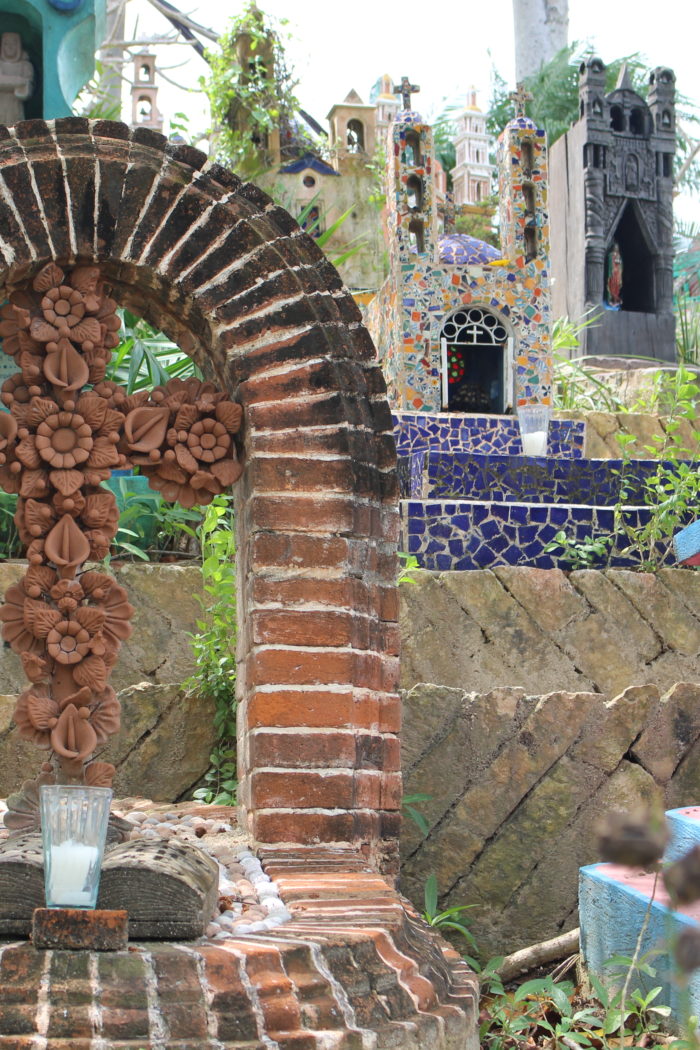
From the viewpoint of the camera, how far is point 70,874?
2.92m

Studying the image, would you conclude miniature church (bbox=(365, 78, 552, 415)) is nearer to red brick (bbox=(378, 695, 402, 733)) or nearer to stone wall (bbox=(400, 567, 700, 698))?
stone wall (bbox=(400, 567, 700, 698))

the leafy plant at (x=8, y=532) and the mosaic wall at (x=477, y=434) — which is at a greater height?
the mosaic wall at (x=477, y=434)

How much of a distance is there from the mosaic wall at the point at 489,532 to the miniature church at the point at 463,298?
2.48 metres

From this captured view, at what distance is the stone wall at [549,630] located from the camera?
6.04 meters

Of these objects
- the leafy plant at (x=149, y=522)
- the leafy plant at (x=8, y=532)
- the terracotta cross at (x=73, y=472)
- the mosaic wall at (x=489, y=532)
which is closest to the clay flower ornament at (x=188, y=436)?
the terracotta cross at (x=73, y=472)

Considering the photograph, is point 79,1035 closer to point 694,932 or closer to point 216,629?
point 694,932

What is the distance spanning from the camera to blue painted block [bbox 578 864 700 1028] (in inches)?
148

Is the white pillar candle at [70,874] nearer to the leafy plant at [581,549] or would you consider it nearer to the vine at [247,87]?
the leafy plant at [581,549]

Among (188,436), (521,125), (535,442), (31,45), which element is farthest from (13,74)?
(521,125)

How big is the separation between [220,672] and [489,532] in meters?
2.42

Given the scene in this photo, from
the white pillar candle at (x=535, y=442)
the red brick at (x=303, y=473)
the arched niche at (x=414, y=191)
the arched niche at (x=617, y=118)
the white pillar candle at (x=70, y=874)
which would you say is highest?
the arched niche at (x=617, y=118)

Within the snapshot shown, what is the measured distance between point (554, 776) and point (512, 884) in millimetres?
422

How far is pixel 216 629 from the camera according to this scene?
5199 mm

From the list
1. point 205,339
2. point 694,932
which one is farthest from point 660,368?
point 694,932
